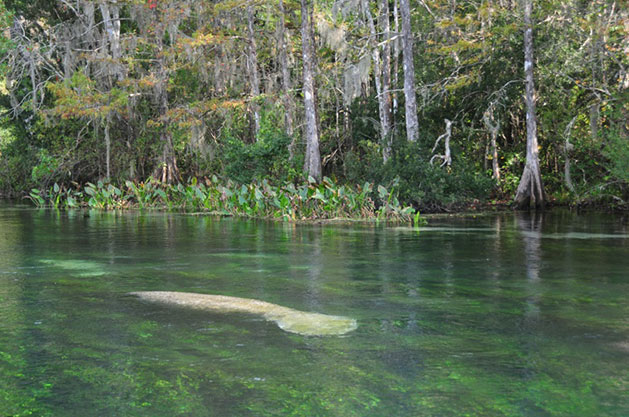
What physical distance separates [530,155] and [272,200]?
7679 mm

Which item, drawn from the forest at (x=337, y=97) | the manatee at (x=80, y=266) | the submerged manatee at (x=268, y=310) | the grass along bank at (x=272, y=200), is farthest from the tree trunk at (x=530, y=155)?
the submerged manatee at (x=268, y=310)

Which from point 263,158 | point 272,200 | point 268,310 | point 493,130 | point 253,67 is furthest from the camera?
point 253,67

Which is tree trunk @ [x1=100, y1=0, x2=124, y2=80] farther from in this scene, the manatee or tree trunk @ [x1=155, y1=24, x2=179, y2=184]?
the manatee

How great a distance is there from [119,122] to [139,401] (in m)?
25.7

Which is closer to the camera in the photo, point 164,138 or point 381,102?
point 381,102

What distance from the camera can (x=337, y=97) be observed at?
24484 mm

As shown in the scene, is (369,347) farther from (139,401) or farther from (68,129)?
(68,129)

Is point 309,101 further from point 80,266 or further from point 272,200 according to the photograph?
point 80,266

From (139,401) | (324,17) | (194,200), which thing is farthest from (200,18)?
(139,401)

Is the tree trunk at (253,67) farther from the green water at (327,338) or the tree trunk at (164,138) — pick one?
the green water at (327,338)

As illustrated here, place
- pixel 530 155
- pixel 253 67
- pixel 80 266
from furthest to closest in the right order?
pixel 253 67 < pixel 530 155 < pixel 80 266

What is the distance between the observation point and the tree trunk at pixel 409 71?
2028 centimetres

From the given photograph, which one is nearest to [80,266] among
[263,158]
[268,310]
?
[268,310]

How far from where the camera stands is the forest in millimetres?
20703
